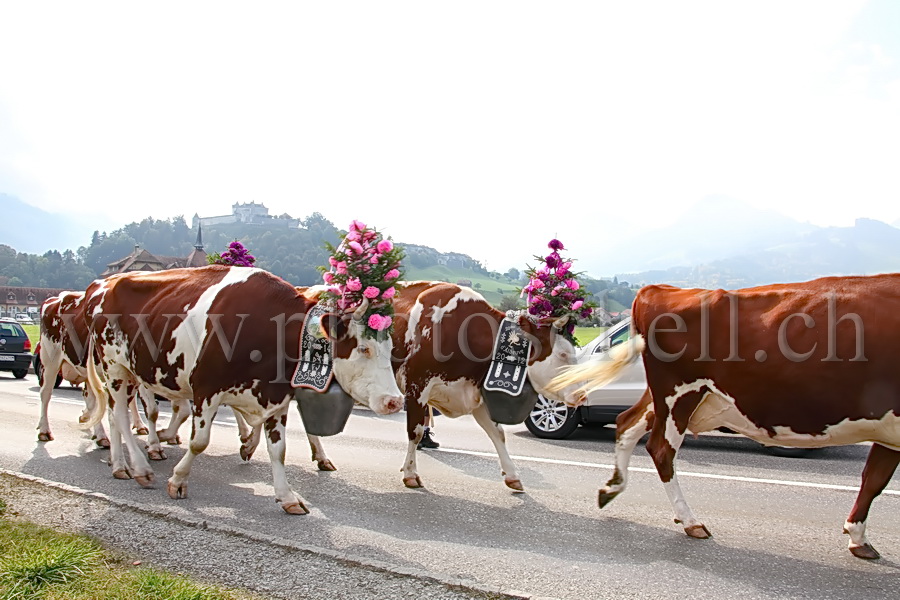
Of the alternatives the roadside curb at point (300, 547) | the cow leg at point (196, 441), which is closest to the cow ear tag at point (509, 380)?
the cow leg at point (196, 441)

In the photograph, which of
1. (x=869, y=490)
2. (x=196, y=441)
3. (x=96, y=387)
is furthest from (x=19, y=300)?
(x=869, y=490)

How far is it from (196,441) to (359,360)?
5.77 feet

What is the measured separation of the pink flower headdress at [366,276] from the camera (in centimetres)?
662

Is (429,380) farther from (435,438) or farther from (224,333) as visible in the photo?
(435,438)

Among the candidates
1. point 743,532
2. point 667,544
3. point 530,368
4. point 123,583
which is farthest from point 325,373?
point 743,532

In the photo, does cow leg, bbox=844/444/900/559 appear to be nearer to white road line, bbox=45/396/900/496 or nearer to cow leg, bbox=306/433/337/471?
white road line, bbox=45/396/900/496

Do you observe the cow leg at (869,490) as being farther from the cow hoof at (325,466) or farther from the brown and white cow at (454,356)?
the cow hoof at (325,466)

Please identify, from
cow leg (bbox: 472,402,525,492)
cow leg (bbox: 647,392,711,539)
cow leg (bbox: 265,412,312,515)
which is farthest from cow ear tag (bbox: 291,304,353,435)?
cow leg (bbox: 647,392,711,539)

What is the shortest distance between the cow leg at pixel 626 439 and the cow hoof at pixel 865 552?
1.79 m

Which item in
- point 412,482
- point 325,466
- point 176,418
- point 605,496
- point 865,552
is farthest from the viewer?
point 176,418

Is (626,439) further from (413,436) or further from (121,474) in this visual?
(121,474)

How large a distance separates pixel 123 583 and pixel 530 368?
4.58 m

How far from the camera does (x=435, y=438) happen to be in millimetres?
11164

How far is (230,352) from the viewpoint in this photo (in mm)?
6852
